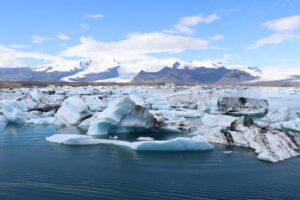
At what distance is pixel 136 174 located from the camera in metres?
10.9

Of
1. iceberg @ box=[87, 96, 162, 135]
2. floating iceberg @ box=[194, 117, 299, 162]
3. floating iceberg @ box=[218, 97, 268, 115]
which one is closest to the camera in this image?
floating iceberg @ box=[194, 117, 299, 162]

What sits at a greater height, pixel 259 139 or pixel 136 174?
pixel 259 139

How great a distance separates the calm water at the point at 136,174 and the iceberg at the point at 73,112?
23.1 ft

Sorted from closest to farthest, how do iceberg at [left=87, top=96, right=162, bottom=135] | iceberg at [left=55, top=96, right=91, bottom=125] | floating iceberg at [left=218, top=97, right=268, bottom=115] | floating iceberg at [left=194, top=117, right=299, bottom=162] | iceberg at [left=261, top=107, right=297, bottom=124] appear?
floating iceberg at [left=194, top=117, right=299, bottom=162], iceberg at [left=87, top=96, right=162, bottom=135], iceberg at [left=55, top=96, right=91, bottom=125], iceberg at [left=261, top=107, right=297, bottom=124], floating iceberg at [left=218, top=97, right=268, bottom=115]

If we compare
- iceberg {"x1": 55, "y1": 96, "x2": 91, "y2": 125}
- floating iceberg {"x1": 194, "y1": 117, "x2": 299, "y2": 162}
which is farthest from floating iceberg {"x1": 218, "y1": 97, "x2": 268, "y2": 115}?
floating iceberg {"x1": 194, "y1": 117, "x2": 299, "y2": 162}

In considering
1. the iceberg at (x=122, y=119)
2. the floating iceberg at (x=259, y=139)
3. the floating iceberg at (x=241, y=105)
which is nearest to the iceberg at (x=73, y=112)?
the iceberg at (x=122, y=119)

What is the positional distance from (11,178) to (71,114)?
12.0 m

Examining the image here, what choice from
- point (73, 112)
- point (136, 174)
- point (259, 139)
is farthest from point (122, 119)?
point (136, 174)

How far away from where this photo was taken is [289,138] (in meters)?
14.8

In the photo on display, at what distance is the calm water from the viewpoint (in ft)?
30.1

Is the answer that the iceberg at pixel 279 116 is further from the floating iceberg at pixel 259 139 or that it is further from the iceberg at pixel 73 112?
the iceberg at pixel 73 112

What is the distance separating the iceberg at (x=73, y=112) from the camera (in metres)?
22.1

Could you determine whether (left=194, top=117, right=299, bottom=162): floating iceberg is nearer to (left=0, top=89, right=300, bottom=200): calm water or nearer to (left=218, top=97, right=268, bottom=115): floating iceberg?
(left=0, top=89, right=300, bottom=200): calm water

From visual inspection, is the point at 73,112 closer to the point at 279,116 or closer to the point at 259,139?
the point at 259,139
